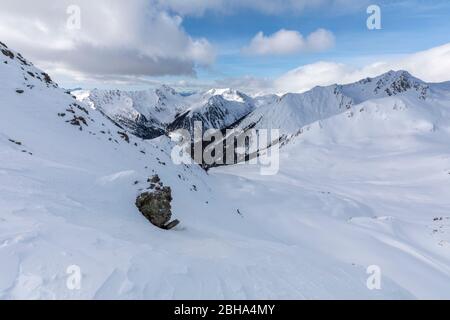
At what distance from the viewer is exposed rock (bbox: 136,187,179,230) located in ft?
60.8

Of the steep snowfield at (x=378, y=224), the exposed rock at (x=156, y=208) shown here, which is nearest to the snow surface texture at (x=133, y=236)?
the steep snowfield at (x=378, y=224)

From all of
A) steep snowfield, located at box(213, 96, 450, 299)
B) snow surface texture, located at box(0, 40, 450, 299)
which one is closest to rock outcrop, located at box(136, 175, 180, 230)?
snow surface texture, located at box(0, 40, 450, 299)

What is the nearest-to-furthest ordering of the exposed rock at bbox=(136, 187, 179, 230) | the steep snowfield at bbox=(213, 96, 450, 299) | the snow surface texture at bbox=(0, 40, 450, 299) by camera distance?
the snow surface texture at bbox=(0, 40, 450, 299) < the exposed rock at bbox=(136, 187, 179, 230) < the steep snowfield at bbox=(213, 96, 450, 299)

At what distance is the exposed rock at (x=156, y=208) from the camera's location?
18547 millimetres

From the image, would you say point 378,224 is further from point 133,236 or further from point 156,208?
point 133,236

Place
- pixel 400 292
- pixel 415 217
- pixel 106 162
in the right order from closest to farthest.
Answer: pixel 400 292
pixel 106 162
pixel 415 217

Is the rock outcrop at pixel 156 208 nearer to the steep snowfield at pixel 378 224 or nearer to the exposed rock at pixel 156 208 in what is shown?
the exposed rock at pixel 156 208

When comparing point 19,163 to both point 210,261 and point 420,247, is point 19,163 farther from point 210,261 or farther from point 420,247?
point 420,247

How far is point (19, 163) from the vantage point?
18594 mm

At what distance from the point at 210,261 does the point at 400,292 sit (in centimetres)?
820

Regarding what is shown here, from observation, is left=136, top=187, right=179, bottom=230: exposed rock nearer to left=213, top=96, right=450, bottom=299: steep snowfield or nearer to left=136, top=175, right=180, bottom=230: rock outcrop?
left=136, top=175, right=180, bottom=230: rock outcrop

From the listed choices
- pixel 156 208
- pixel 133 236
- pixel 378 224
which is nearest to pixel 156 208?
pixel 156 208

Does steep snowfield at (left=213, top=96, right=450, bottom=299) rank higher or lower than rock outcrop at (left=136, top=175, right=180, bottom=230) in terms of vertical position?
lower

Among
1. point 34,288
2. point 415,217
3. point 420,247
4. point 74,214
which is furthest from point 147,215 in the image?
point 415,217
